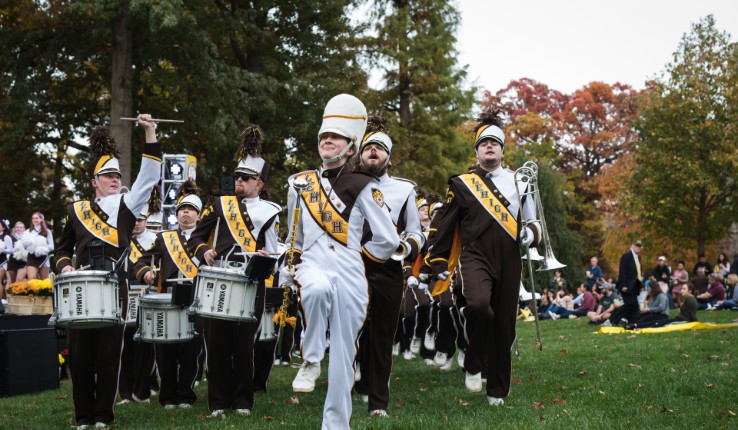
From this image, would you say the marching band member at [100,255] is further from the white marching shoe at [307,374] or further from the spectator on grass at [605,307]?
the spectator on grass at [605,307]

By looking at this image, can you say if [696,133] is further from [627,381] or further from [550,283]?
[627,381]

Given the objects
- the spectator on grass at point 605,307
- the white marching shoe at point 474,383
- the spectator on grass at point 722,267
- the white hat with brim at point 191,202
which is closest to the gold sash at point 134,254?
the white hat with brim at point 191,202

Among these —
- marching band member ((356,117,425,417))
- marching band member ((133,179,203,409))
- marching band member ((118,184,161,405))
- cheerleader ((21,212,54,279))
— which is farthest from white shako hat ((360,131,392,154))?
cheerleader ((21,212,54,279))

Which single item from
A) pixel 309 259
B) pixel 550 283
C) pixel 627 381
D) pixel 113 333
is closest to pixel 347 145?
pixel 309 259

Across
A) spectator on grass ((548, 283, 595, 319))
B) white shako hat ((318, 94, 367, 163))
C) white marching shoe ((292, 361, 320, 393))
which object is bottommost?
spectator on grass ((548, 283, 595, 319))

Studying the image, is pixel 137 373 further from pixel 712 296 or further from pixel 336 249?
pixel 712 296

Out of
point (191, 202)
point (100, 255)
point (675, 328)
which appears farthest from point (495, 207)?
point (675, 328)

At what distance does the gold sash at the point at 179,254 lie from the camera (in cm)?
1082

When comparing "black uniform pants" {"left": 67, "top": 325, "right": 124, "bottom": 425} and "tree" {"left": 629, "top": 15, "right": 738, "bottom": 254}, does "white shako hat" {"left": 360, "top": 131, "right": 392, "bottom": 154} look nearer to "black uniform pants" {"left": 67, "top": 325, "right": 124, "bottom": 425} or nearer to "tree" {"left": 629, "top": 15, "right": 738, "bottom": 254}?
"black uniform pants" {"left": 67, "top": 325, "right": 124, "bottom": 425}

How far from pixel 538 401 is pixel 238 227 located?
140 inches

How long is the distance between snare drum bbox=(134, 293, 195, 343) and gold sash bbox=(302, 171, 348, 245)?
2.99 metres

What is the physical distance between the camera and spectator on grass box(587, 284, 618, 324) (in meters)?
22.9

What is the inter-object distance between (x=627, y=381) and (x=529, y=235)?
2.06 metres

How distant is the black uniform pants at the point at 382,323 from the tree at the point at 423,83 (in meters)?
30.9
